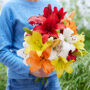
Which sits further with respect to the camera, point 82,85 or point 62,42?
point 82,85

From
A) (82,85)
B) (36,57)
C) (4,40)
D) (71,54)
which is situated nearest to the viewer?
(36,57)

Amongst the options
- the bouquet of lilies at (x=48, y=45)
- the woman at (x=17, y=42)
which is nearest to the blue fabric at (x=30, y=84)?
the woman at (x=17, y=42)

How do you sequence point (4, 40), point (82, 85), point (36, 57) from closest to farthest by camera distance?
1. point (36, 57)
2. point (4, 40)
3. point (82, 85)

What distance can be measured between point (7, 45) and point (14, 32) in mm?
110

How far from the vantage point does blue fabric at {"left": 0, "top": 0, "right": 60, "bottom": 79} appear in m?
1.47

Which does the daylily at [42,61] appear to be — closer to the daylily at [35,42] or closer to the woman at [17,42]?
the daylily at [35,42]

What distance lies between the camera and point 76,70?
2463mm

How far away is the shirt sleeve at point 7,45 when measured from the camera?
1.46m

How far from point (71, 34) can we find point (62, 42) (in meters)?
0.15

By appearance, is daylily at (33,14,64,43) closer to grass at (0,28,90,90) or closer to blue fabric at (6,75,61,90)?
blue fabric at (6,75,61,90)

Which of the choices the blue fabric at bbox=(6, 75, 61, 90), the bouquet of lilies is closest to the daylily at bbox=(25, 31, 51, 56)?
the bouquet of lilies

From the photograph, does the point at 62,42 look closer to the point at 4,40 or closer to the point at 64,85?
the point at 4,40

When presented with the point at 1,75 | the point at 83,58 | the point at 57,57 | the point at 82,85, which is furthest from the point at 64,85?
the point at 57,57

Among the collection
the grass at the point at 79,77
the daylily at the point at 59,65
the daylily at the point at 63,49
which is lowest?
the grass at the point at 79,77
